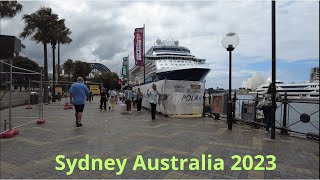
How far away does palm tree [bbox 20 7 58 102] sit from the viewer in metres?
30.2

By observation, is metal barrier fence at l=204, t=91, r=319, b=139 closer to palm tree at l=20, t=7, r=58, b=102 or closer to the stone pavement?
the stone pavement

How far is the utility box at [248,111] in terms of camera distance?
1073 cm

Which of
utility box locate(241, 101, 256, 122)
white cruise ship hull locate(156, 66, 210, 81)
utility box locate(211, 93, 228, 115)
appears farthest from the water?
Result: white cruise ship hull locate(156, 66, 210, 81)

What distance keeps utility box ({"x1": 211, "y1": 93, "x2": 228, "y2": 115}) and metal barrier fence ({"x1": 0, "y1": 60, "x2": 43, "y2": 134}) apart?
7715 millimetres

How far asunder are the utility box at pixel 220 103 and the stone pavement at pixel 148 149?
133 inches

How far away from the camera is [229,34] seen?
33.2 feet

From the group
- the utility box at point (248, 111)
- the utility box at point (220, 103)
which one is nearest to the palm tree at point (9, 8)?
the utility box at point (220, 103)

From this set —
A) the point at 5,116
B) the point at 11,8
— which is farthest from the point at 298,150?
the point at 11,8

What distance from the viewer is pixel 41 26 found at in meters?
30.3

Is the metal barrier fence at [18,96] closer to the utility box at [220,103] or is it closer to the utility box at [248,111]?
the utility box at [220,103]

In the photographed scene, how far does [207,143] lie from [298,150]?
6.91 ft

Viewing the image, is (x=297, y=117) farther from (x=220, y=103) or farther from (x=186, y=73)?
(x=186, y=73)

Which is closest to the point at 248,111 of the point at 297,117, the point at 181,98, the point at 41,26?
the point at 297,117

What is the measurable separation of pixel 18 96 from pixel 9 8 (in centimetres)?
2019
